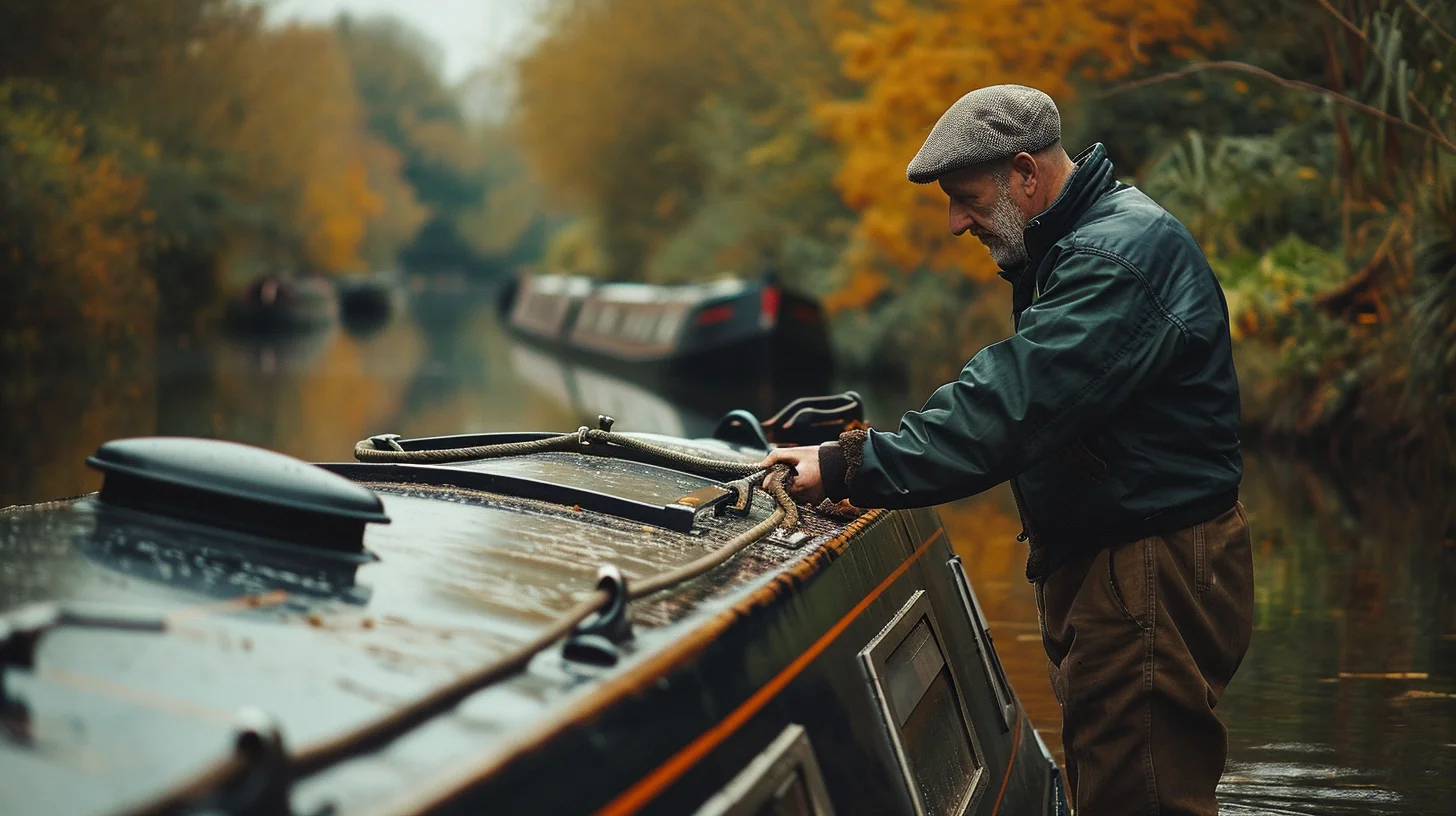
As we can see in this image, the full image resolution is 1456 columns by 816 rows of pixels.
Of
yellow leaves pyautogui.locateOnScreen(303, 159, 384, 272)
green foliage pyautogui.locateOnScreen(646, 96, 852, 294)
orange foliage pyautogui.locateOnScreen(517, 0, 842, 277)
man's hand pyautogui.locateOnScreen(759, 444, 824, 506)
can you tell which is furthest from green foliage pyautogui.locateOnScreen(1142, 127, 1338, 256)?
yellow leaves pyautogui.locateOnScreen(303, 159, 384, 272)

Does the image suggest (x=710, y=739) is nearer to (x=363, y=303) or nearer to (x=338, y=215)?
(x=363, y=303)

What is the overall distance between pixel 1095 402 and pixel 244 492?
4.33 feet

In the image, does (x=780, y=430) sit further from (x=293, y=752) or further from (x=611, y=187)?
(x=611, y=187)

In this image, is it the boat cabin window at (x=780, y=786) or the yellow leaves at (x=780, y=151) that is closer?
the boat cabin window at (x=780, y=786)

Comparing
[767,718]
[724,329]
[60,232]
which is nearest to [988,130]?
[767,718]

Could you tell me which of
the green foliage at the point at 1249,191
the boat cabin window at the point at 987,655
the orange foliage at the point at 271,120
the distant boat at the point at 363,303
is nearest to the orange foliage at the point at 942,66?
the green foliage at the point at 1249,191

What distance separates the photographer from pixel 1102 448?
8.93ft

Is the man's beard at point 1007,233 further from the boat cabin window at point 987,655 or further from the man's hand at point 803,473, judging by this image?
the boat cabin window at point 987,655

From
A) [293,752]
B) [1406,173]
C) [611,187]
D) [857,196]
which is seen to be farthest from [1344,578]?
[611,187]

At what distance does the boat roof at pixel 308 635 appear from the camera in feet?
4.24

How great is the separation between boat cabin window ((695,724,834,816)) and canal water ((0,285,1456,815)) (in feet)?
9.53

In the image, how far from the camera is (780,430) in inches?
152

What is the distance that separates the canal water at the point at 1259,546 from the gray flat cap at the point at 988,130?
261cm

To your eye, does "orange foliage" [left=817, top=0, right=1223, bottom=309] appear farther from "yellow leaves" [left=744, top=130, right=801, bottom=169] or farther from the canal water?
"yellow leaves" [left=744, top=130, right=801, bottom=169]
